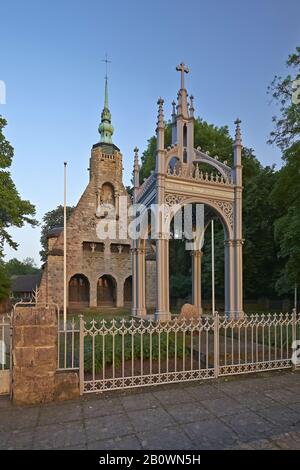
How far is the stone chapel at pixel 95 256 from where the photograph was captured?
26.8 metres

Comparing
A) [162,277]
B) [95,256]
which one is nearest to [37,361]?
[162,277]

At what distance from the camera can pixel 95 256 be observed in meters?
28.3

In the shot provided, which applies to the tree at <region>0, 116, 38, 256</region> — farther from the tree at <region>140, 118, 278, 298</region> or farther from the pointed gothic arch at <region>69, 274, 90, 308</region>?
the tree at <region>140, 118, 278, 298</region>

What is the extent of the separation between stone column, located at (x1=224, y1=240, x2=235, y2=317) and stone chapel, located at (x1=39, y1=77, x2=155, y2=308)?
16.2m

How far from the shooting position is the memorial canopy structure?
37.9 feet

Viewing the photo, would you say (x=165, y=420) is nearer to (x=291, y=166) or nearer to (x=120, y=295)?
(x=291, y=166)

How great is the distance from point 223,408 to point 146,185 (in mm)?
9887

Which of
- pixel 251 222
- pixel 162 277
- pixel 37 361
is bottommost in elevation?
pixel 37 361

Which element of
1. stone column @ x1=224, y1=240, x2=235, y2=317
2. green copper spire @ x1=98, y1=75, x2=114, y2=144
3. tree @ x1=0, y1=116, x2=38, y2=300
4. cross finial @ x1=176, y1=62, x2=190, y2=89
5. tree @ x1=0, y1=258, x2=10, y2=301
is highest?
green copper spire @ x1=98, y1=75, x2=114, y2=144

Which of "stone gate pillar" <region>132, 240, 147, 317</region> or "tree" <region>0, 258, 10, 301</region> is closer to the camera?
"stone gate pillar" <region>132, 240, 147, 317</region>

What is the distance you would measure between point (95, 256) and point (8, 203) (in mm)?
9953

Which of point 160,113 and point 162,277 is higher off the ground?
point 160,113

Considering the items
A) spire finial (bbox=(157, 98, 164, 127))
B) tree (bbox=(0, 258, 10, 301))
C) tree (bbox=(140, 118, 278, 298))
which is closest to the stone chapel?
tree (bbox=(0, 258, 10, 301))

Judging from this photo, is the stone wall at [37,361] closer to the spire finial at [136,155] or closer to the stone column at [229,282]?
the stone column at [229,282]
